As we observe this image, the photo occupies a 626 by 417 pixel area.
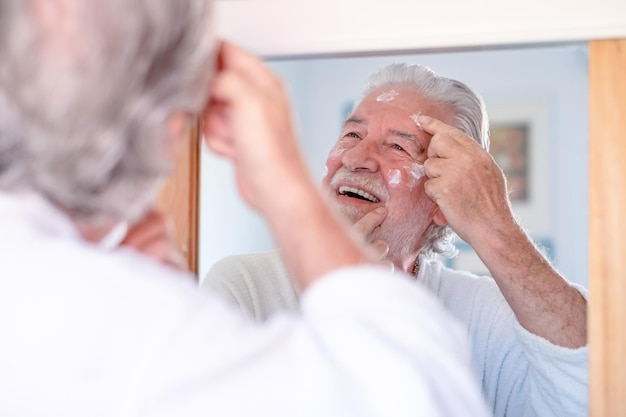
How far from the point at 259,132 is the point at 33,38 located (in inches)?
6.4

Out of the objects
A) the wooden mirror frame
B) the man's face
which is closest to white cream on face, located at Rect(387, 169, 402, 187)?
the man's face

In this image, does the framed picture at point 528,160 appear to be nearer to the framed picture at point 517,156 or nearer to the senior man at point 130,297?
the framed picture at point 517,156

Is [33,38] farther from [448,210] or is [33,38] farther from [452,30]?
[448,210]

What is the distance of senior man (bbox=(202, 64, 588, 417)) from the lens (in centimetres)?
109

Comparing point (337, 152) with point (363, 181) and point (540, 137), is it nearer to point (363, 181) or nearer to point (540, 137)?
point (363, 181)

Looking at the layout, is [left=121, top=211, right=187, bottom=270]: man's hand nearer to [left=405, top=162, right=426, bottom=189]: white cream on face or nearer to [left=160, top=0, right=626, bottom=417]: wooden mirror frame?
[left=160, top=0, right=626, bottom=417]: wooden mirror frame

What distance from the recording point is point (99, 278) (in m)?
0.48

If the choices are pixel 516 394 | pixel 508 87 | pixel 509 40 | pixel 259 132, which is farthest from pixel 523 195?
pixel 259 132

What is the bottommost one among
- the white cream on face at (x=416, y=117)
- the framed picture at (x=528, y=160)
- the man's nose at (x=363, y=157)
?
the framed picture at (x=528, y=160)

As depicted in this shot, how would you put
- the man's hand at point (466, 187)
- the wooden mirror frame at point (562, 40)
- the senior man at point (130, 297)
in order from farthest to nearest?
the man's hand at point (466, 187), the wooden mirror frame at point (562, 40), the senior man at point (130, 297)

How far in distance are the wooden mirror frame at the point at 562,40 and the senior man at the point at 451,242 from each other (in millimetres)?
246

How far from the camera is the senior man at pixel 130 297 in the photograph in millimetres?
461

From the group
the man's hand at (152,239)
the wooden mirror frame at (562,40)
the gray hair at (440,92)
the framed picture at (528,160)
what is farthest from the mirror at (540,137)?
the man's hand at (152,239)

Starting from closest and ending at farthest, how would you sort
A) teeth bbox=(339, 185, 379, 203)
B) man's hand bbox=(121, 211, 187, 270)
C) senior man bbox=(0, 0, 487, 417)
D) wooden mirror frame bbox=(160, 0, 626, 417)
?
senior man bbox=(0, 0, 487, 417)
man's hand bbox=(121, 211, 187, 270)
wooden mirror frame bbox=(160, 0, 626, 417)
teeth bbox=(339, 185, 379, 203)
